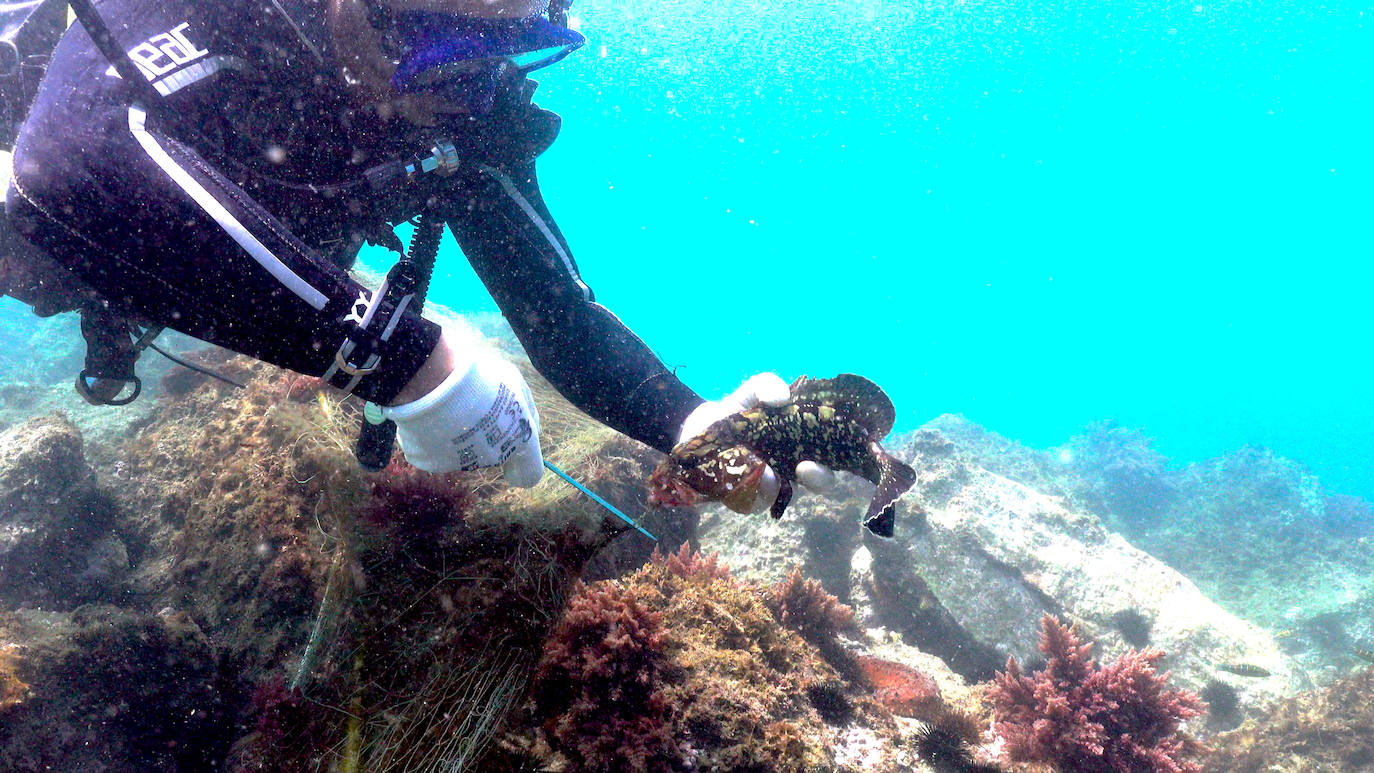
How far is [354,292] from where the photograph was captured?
4.59 ft

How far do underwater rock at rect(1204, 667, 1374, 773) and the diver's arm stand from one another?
7373 millimetres

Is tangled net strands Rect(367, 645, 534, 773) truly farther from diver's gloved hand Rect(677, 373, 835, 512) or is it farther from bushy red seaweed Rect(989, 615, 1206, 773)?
bushy red seaweed Rect(989, 615, 1206, 773)

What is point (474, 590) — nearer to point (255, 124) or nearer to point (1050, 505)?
point (255, 124)

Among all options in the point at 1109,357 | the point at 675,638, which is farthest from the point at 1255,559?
the point at 1109,357

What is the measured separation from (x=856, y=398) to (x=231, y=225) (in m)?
2.28

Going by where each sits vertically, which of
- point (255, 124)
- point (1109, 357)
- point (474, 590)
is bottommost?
point (474, 590)

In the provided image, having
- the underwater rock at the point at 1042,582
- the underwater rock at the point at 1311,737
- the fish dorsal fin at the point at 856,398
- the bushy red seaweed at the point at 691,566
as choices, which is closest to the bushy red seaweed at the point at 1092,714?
the underwater rock at the point at 1042,582

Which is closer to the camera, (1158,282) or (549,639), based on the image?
(549,639)

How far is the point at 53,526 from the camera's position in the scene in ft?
14.3

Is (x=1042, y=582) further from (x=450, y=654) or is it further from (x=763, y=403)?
(x=450, y=654)

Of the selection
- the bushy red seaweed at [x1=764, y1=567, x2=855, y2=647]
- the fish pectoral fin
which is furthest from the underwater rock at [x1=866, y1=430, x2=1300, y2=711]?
the fish pectoral fin

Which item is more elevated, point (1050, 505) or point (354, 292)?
point (1050, 505)

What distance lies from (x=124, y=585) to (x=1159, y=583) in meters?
12.4

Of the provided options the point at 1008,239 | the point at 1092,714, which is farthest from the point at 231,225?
the point at 1008,239
